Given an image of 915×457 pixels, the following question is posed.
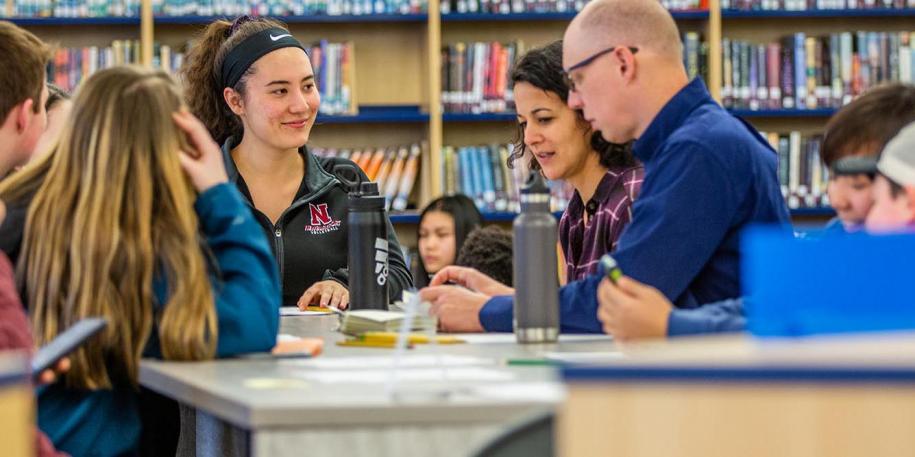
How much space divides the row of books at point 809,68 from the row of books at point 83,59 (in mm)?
2554

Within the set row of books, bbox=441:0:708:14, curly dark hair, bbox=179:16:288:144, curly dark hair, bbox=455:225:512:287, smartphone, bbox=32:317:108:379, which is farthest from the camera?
row of books, bbox=441:0:708:14

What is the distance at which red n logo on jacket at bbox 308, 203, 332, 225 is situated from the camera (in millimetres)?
3477

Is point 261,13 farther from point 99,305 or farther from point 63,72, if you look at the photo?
point 99,305

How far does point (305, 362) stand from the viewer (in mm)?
2041

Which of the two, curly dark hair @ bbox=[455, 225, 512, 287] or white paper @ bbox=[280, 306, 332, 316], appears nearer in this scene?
white paper @ bbox=[280, 306, 332, 316]

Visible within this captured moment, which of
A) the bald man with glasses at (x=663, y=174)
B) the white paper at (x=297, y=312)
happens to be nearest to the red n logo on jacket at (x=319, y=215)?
the white paper at (x=297, y=312)

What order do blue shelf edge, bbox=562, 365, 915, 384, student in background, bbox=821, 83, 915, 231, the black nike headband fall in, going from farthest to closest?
1. the black nike headband
2. student in background, bbox=821, 83, 915, 231
3. blue shelf edge, bbox=562, 365, 915, 384

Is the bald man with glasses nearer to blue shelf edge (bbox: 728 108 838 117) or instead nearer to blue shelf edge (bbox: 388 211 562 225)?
blue shelf edge (bbox: 388 211 562 225)

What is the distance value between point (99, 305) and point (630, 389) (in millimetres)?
1129

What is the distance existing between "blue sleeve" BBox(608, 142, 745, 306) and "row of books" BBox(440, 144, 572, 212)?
11.1ft

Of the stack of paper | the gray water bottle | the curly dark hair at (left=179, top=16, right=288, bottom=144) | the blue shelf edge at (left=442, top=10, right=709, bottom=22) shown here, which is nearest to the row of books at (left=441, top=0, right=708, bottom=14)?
the blue shelf edge at (left=442, top=10, right=709, bottom=22)

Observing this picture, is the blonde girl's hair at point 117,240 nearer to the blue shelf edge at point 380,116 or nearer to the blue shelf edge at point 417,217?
the blue shelf edge at point 380,116

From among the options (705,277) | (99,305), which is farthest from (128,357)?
(705,277)

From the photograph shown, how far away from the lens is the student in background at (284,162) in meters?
3.45
